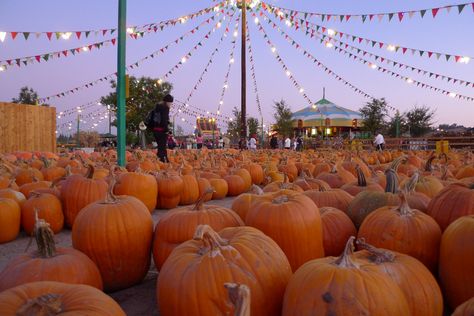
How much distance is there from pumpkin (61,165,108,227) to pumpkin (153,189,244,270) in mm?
1609

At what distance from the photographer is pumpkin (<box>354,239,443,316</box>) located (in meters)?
1.58

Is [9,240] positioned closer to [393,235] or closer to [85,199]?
[85,199]

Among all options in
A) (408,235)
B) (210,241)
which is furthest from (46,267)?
(408,235)

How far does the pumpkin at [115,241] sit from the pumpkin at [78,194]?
136cm

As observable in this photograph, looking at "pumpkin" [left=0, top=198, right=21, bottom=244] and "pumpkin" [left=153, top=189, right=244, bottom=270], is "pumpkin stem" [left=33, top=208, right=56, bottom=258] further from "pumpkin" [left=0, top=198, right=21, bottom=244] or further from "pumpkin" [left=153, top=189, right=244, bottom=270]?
"pumpkin" [left=0, top=198, right=21, bottom=244]

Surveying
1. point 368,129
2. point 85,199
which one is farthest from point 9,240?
point 368,129

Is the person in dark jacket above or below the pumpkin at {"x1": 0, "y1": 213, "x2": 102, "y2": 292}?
above

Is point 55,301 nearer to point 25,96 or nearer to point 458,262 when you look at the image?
point 458,262

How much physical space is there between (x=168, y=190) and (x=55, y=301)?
12.2 ft

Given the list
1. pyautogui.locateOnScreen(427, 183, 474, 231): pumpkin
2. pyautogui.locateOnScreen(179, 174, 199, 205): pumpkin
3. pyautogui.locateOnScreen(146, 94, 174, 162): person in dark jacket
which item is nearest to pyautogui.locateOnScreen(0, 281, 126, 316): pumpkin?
pyautogui.locateOnScreen(427, 183, 474, 231): pumpkin

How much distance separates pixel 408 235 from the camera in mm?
2020

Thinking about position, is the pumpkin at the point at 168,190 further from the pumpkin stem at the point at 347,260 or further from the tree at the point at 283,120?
the tree at the point at 283,120

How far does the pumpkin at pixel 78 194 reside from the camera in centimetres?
375

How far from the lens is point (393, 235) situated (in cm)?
204
